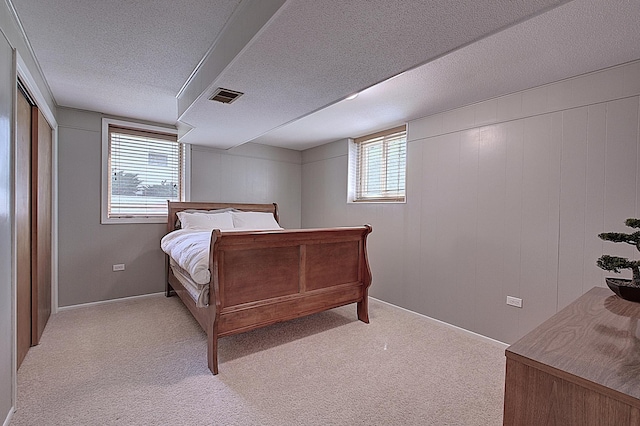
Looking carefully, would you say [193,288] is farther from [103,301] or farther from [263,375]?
[103,301]

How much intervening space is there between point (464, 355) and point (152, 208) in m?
3.85

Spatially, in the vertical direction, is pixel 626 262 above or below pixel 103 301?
above

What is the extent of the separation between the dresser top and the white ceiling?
119 centimetres

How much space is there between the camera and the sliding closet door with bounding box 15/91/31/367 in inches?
82.2

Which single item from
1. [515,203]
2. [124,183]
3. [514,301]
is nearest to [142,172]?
[124,183]

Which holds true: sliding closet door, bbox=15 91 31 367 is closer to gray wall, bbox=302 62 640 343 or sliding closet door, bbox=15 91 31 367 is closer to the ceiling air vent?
the ceiling air vent

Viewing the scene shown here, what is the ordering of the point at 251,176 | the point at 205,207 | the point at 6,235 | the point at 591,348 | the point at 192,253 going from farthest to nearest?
the point at 251,176 → the point at 205,207 → the point at 192,253 → the point at 6,235 → the point at 591,348

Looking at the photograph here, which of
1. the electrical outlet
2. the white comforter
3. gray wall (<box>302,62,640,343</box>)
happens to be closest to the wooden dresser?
gray wall (<box>302,62,640,343</box>)

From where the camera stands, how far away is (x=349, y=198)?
4324 mm

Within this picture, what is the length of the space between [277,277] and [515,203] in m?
2.13

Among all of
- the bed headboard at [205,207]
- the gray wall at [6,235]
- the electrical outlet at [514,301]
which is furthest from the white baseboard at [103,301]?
the electrical outlet at [514,301]

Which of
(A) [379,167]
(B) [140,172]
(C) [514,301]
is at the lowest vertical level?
(C) [514,301]

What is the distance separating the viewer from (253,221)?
13.4 feet

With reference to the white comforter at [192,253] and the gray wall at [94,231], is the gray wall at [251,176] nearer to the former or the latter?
the gray wall at [94,231]
